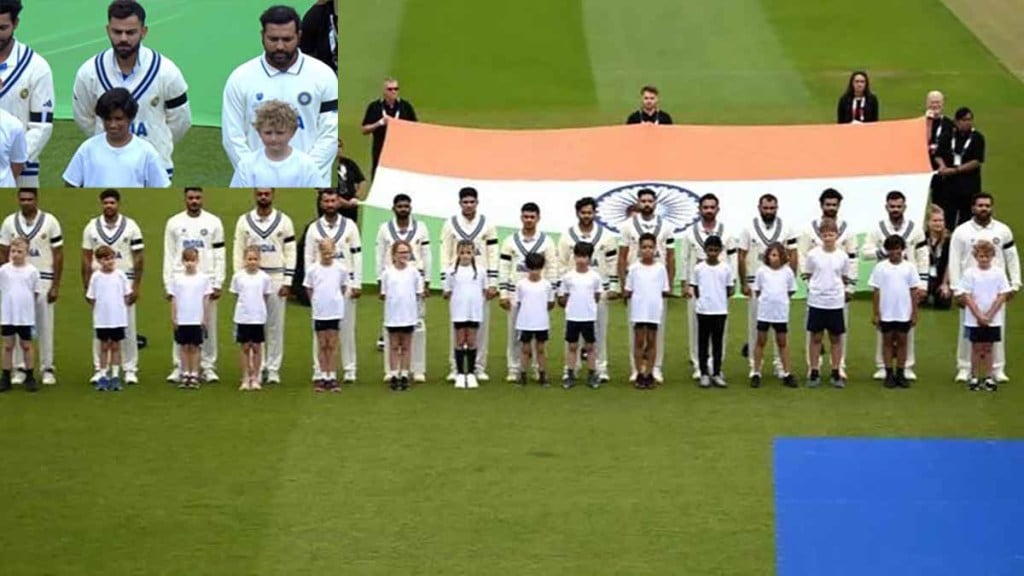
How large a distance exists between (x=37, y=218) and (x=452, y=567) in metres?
6.19

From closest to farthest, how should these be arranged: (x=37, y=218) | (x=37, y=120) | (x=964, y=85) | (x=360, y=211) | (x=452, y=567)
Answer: (x=452, y=567) → (x=37, y=120) → (x=37, y=218) → (x=360, y=211) → (x=964, y=85)

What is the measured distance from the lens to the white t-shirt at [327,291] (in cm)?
1917

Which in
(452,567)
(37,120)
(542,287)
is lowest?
(452,567)

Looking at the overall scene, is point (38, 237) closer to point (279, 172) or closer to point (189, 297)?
point (189, 297)

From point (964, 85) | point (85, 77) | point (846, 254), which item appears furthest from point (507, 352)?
point (964, 85)

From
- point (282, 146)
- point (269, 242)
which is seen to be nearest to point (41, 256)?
point (269, 242)

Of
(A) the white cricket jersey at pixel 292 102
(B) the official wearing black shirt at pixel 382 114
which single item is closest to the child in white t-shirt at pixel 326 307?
(A) the white cricket jersey at pixel 292 102

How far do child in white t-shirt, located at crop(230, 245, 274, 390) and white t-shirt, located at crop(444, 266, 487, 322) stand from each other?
1.50 m

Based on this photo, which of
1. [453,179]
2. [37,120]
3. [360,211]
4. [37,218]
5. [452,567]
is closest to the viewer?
[452,567]

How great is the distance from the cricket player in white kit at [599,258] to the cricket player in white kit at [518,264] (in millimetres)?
115

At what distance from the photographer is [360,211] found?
25.4 m

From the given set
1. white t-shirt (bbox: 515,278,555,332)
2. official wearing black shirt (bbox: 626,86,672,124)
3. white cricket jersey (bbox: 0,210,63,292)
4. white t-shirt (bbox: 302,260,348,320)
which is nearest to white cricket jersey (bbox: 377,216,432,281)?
white t-shirt (bbox: 302,260,348,320)

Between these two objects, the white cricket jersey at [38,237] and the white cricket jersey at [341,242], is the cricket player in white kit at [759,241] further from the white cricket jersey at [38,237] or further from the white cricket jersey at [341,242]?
the white cricket jersey at [38,237]

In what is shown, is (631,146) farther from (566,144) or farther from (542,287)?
(542,287)
